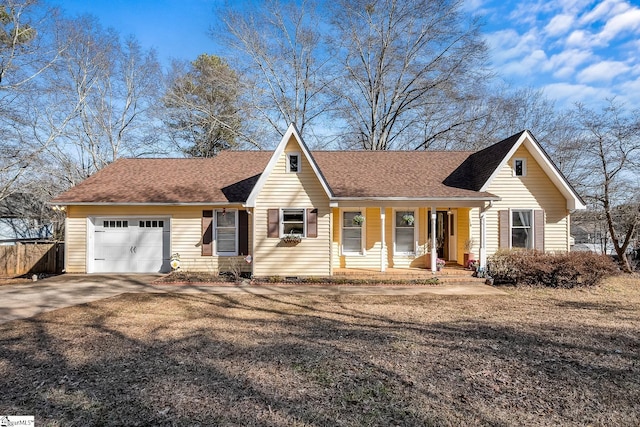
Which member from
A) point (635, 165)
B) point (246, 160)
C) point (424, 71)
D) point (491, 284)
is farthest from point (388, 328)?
point (424, 71)

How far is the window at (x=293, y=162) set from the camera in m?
12.6

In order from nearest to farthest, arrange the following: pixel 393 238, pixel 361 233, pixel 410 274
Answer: pixel 410 274
pixel 361 233
pixel 393 238

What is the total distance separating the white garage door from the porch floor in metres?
7.01

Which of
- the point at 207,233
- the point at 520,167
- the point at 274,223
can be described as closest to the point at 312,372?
the point at 274,223

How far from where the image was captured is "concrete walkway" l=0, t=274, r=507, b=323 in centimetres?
957

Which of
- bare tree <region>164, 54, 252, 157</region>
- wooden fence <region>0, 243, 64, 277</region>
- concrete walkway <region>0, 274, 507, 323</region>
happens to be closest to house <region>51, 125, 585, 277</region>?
concrete walkway <region>0, 274, 507, 323</region>

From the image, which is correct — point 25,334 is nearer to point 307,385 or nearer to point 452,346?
point 307,385

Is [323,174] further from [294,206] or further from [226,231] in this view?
[226,231]

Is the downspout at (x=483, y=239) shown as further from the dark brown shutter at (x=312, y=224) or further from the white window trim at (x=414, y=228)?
the dark brown shutter at (x=312, y=224)

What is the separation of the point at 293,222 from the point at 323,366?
8013mm

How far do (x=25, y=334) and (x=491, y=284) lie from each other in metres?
12.5

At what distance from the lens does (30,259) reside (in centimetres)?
1536

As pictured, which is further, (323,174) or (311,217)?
(323,174)

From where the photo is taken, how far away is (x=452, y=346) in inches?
232
